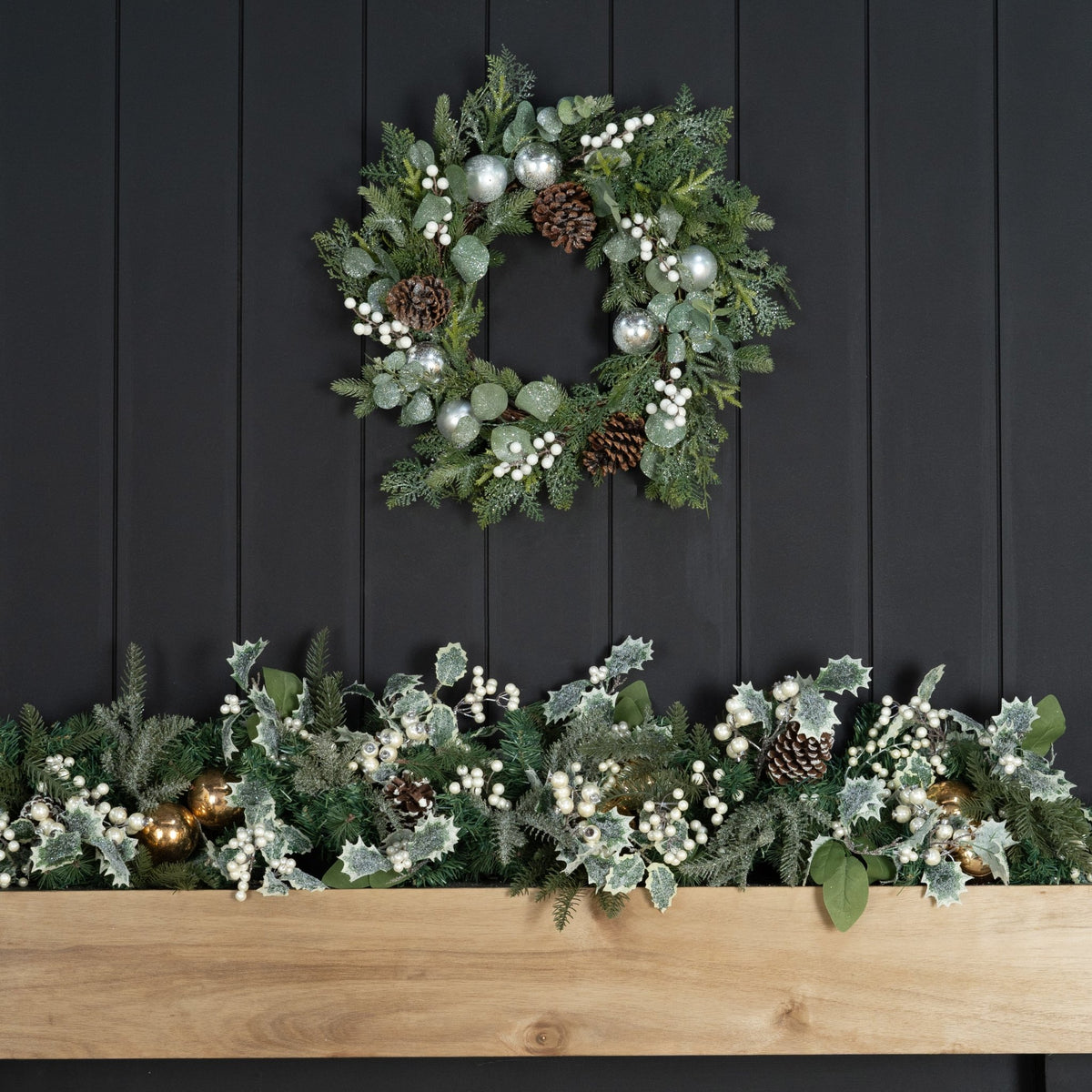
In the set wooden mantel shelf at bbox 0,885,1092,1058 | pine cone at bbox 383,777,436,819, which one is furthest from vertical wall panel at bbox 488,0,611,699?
wooden mantel shelf at bbox 0,885,1092,1058

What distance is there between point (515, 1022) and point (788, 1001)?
309mm

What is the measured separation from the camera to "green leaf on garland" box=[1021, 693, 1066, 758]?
105 cm

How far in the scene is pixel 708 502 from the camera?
44.0 inches

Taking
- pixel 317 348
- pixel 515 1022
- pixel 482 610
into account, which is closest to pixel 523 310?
pixel 317 348

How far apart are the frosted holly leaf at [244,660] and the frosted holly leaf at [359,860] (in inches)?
9.9

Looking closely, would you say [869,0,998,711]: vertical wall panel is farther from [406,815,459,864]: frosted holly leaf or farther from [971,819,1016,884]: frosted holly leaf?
[406,815,459,864]: frosted holly leaf

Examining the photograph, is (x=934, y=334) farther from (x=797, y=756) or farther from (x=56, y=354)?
(x=56, y=354)

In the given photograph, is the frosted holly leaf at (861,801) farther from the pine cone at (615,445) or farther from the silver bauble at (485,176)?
the silver bauble at (485,176)

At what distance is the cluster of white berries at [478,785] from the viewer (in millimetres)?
961

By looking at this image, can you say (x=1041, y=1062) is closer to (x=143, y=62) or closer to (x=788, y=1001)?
(x=788, y=1001)

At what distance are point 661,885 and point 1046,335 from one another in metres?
0.88

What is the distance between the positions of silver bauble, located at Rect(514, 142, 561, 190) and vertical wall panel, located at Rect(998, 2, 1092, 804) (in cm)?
61

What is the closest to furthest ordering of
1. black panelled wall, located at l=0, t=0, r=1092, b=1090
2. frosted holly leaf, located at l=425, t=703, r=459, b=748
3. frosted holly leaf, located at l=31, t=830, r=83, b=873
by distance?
frosted holly leaf, located at l=31, t=830, r=83, b=873, frosted holly leaf, located at l=425, t=703, r=459, b=748, black panelled wall, located at l=0, t=0, r=1092, b=1090

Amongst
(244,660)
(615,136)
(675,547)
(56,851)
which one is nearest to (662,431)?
(675,547)
